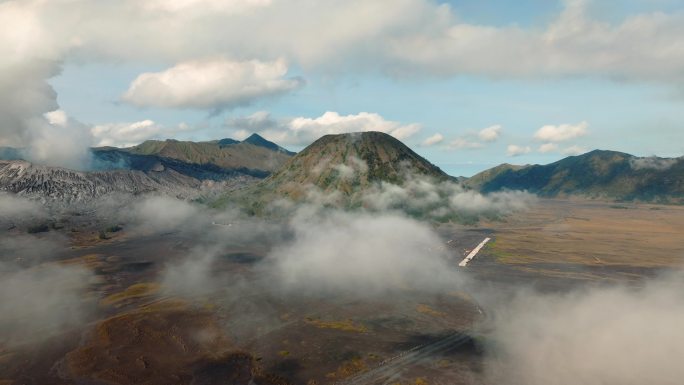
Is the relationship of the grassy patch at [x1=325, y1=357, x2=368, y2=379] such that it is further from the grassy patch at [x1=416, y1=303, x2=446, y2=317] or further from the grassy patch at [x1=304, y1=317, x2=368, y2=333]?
the grassy patch at [x1=416, y1=303, x2=446, y2=317]

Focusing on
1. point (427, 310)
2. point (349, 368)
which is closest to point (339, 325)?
point (349, 368)

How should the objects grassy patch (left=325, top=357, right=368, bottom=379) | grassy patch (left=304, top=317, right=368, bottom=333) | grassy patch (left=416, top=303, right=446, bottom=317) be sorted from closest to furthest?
1. grassy patch (left=325, top=357, right=368, bottom=379)
2. grassy patch (left=304, top=317, right=368, bottom=333)
3. grassy patch (left=416, top=303, right=446, bottom=317)

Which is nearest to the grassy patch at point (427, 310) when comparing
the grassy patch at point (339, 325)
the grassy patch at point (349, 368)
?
the grassy patch at point (339, 325)

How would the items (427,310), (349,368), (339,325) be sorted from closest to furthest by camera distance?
(349,368) < (339,325) < (427,310)

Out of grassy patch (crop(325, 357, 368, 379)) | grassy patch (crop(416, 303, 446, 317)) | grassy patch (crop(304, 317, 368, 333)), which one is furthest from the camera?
grassy patch (crop(416, 303, 446, 317))

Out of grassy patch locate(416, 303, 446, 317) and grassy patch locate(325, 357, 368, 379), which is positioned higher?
grassy patch locate(416, 303, 446, 317)

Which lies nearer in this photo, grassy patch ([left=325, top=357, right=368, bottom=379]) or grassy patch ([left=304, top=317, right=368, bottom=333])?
grassy patch ([left=325, top=357, right=368, bottom=379])

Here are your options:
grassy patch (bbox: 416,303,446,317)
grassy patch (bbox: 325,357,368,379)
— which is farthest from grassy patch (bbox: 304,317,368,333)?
grassy patch (bbox: 416,303,446,317)

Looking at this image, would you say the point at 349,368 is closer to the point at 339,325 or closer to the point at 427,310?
the point at 339,325

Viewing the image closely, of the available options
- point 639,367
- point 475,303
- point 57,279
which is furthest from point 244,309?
point 639,367

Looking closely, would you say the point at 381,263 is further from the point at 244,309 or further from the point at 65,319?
the point at 65,319

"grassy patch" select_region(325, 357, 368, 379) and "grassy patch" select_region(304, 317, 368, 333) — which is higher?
"grassy patch" select_region(304, 317, 368, 333)
